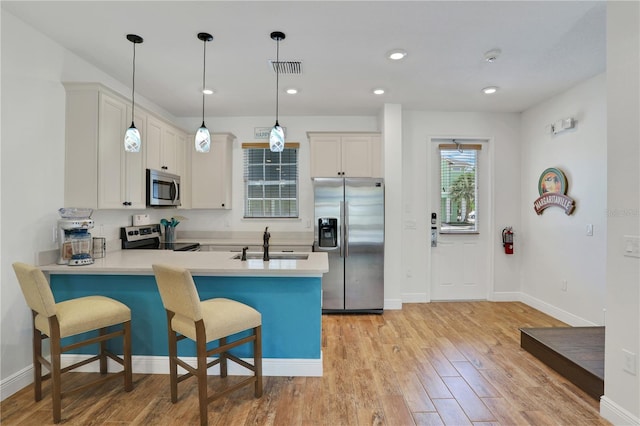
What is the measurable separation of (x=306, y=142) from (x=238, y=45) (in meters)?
2.11

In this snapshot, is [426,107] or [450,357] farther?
[426,107]

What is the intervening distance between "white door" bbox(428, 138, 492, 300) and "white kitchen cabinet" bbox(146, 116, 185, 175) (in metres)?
3.47

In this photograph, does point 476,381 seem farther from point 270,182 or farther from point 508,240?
point 270,182

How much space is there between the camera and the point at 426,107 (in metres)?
4.31

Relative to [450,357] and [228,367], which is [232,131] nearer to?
[228,367]

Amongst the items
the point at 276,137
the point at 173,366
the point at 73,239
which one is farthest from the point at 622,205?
the point at 73,239

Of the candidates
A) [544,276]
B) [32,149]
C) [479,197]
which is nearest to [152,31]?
[32,149]

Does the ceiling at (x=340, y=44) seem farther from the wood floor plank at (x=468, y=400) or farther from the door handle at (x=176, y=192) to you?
the wood floor plank at (x=468, y=400)

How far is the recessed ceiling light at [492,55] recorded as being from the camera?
2.74 meters

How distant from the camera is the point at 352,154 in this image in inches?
169

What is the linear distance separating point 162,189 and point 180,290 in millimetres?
2138

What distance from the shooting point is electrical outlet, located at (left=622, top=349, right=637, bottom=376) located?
1831 mm

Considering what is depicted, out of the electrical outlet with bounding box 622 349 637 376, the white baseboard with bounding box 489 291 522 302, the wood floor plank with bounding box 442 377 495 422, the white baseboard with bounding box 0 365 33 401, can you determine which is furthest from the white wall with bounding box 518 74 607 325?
the white baseboard with bounding box 0 365 33 401

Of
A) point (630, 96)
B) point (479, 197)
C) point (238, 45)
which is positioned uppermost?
point (238, 45)
